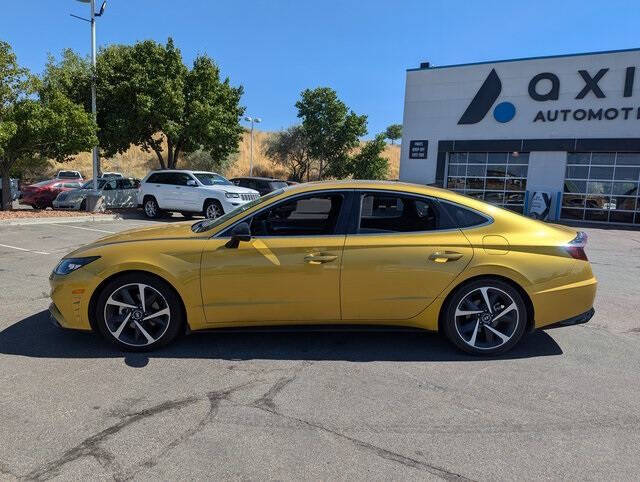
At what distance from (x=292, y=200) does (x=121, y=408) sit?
2.21 m

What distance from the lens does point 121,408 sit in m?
3.31

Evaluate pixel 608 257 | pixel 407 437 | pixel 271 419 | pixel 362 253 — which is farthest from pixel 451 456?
pixel 608 257

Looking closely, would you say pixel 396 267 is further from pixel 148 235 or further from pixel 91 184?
pixel 91 184

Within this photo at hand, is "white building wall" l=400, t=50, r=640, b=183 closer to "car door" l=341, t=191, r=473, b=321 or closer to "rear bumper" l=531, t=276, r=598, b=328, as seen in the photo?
"rear bumper" l=531, t=276, r=598, b=328

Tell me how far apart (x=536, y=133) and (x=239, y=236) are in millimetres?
22286

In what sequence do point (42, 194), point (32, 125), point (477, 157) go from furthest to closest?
point (477, 157) < point (42, 194) < point (32, 125)

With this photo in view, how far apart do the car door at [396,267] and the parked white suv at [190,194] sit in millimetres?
12051

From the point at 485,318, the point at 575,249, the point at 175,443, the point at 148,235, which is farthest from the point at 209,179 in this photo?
the point at 175,443

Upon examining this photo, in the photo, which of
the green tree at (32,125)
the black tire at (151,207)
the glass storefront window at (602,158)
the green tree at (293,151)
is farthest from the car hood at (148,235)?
the green tree at (293,151)

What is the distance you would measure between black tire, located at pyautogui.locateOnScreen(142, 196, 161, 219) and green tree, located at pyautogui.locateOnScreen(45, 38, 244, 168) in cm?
381

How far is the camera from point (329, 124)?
1732 inches

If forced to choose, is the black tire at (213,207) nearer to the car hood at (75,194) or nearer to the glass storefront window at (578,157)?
the car hood at (75,194)

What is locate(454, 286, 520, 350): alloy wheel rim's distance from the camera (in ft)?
14.1

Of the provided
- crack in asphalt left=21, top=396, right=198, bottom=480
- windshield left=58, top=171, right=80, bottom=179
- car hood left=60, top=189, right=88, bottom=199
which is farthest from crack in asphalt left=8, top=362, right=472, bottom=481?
windshield left=58, top=171, right=80, bottom=179
